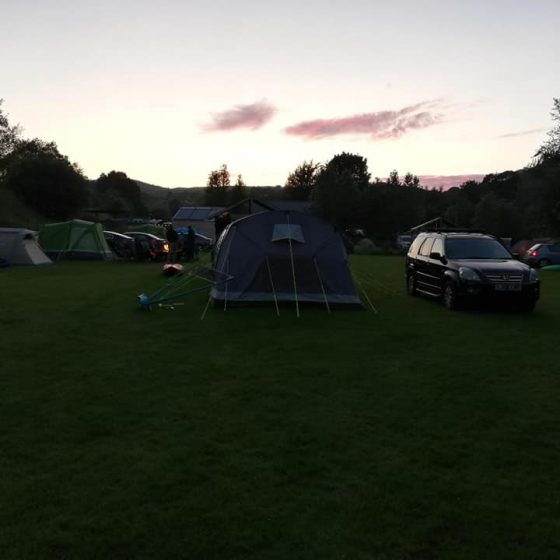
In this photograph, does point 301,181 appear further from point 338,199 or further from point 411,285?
point 411,285

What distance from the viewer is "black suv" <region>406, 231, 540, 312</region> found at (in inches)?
507

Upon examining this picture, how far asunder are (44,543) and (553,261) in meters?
31.3

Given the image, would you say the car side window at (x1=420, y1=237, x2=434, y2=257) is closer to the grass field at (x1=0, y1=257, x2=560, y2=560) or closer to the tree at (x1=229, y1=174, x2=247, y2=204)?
the grass field at (x1=0, y1=257, x2=560, y2=560)

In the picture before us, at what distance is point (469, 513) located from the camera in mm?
3955

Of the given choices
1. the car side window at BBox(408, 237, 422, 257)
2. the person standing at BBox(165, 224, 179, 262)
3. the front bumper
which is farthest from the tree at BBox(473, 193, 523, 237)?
the front bumper

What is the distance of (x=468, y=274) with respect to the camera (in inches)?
514

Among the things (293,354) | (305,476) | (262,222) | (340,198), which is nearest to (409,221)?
(340,198)

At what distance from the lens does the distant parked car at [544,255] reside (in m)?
30.6

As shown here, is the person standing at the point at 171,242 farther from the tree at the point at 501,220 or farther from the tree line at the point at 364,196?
the tree at the point at 501,220

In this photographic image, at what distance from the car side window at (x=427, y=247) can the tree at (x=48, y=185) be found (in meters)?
43.3

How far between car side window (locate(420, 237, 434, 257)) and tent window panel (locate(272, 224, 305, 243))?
3.77 m

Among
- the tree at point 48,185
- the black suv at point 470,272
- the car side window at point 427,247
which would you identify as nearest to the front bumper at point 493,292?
the black suv at point 470,272

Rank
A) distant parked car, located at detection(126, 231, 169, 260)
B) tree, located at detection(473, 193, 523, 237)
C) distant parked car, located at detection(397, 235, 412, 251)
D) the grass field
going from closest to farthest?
1. the grass field
2. distant parked car, located at detection(126, 231, 169, 260)
3. distant parked car, located at detection(397, 235, 412, 251)
4. tree, located at detection(473, 193, 523, 237)

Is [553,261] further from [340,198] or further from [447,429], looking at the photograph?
[340,198]
